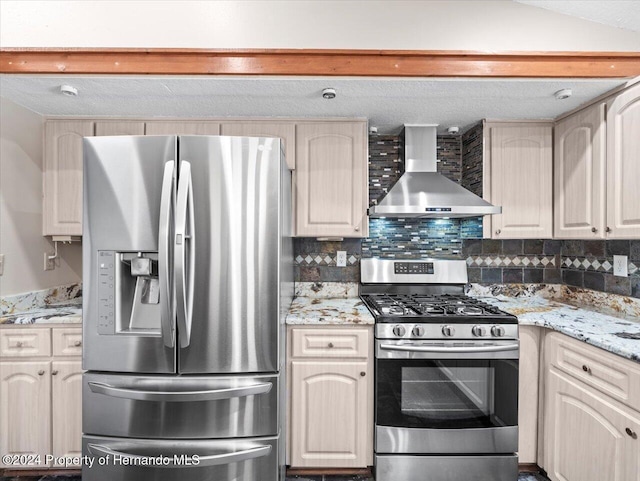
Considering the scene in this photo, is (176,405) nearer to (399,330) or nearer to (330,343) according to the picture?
(330,343)

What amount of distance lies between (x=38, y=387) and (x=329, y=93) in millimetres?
2223

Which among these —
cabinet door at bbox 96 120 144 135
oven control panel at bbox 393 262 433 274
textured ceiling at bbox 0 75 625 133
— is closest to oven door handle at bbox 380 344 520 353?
oven control panel at bbox 393 262 433 274

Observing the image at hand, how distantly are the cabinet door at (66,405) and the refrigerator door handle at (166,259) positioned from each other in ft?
2.46

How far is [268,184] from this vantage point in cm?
157

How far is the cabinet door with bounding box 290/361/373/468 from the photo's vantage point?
1.85 metres

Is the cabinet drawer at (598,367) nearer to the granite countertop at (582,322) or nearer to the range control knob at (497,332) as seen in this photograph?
the granite countertop at (582,322)

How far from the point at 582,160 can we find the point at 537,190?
12.0 inches

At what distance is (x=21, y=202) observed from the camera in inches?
78.7

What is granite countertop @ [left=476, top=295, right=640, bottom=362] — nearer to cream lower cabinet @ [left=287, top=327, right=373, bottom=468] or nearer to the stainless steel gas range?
the stainless steel gas range

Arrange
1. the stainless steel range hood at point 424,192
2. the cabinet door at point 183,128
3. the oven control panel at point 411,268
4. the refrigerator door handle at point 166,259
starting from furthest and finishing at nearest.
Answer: the oven control panel at point 411,268, the cabinet door at point 183,128, the stainless steel range hood at point 424,192, the refrigerator door handle at point 166,259

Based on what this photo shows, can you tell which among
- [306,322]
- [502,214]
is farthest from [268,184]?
[502,214]

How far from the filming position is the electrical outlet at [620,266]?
1983 mm

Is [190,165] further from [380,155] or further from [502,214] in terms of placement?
[502,214]

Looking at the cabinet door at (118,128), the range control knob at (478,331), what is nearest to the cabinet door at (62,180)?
the cabinet door at (118,128)
